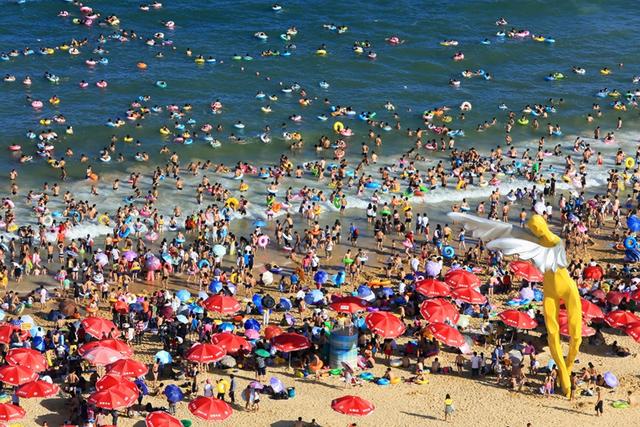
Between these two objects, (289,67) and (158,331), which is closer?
(158,331)

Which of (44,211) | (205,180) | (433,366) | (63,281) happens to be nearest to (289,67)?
(205,180)

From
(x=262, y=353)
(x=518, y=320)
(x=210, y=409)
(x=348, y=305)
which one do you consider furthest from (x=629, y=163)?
(x=210, y=409)

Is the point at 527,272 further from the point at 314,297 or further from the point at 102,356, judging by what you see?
the point at 102,356

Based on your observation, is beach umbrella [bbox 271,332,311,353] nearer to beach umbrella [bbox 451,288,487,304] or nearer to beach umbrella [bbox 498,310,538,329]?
beach umbrella [bbox 451,288,487,304]

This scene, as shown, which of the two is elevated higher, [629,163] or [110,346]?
[629,163]

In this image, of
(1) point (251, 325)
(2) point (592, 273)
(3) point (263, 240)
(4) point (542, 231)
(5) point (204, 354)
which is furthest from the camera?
(3) point (263, 240)

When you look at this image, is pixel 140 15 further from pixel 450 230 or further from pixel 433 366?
pixel 433 366
